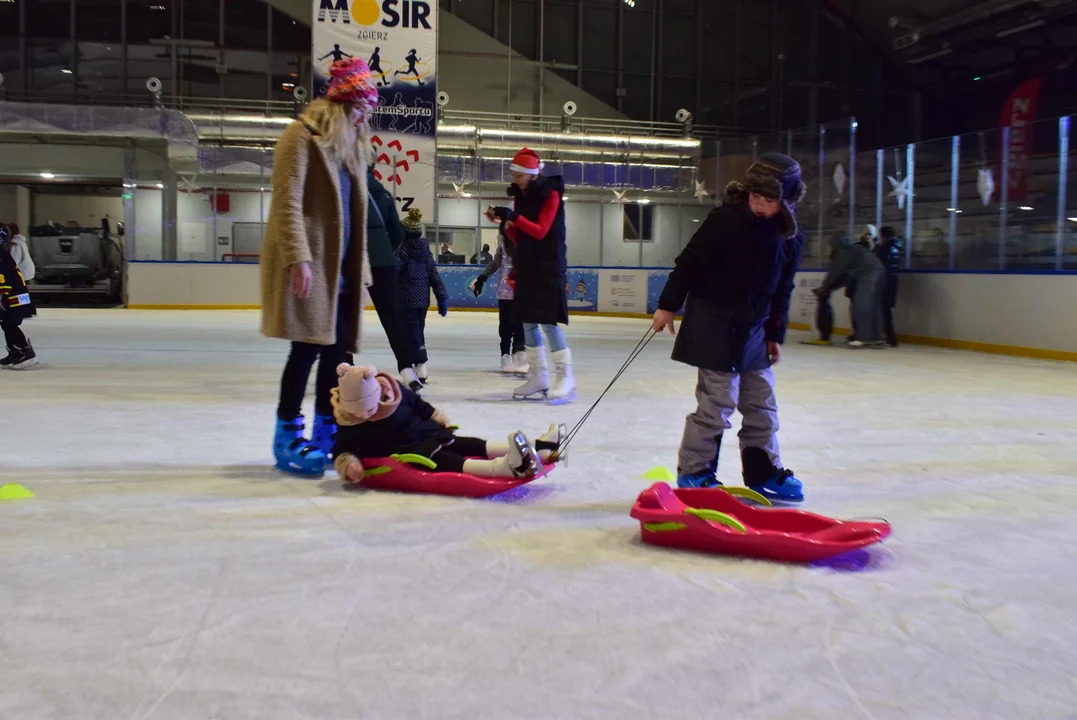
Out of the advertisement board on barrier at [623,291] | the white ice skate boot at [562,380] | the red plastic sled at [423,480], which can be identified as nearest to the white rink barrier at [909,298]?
the advertisement board on barrier at [623,291]

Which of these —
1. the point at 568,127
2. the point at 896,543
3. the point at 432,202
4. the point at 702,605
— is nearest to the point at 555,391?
the point at 896,543

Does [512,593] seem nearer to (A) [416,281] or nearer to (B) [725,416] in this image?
(B) [725,416]

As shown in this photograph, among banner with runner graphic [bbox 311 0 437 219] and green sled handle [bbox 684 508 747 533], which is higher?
banner with runner graphic [bbox 311 0 437 219]

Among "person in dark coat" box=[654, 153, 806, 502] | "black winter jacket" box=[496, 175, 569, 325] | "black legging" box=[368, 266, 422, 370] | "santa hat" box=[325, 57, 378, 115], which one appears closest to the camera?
"person in dark coat" box=[654, 153, 806, 502]

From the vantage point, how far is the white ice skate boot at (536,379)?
5.09 metres

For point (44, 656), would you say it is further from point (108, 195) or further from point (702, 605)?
point (108, 195)

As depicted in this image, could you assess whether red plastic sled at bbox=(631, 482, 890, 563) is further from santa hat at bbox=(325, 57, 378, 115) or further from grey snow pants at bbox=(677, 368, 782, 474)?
santa hat at bbox=(325, 57, 378, 115)

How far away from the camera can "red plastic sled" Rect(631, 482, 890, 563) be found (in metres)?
2.21

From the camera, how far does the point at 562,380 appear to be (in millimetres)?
5125

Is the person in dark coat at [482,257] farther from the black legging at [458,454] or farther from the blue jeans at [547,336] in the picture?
the black legging at [458,454]

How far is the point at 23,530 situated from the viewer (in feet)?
7.88

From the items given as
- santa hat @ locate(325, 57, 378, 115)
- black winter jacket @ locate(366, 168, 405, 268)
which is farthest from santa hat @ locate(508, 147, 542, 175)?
santa hat @ locate(325, 57, 378, 115)

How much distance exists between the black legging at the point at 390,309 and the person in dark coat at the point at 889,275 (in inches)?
270

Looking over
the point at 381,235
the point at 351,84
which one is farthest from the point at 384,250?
the point at 351,84
